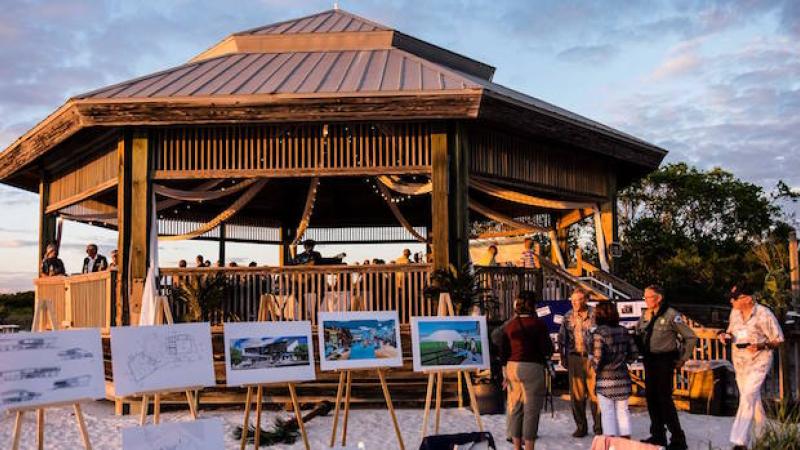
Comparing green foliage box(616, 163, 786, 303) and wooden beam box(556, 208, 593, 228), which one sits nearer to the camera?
wooden beam box(556, 208, 593, 228)

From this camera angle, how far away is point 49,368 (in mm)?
6664

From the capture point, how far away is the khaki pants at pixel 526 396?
761 cm

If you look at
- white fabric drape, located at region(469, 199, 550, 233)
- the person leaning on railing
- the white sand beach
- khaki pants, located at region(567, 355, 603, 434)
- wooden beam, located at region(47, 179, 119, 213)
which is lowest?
the white sand beach

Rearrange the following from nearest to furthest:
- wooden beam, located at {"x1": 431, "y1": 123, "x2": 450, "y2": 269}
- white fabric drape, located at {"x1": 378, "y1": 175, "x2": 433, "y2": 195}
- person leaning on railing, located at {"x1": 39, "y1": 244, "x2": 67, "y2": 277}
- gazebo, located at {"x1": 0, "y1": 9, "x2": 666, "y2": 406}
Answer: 1. gazebo, located at {"x1": 0, "y1": 9, "x2": 666, "y2": 406}
2. wooden beam, located at {"x1": 431, "y1": 123, "x2": 450, "y2": 269}
3. white fabric drape, located at {"x1": 378, "y1": 175, "x2": 433, "y2": 195}
4. person leaning on railing, located at {"x1": 39, "y1": 244, "x2": 67, "y2": 277}

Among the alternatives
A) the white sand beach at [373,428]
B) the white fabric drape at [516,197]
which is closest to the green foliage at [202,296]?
the white sand beach at [373,428]

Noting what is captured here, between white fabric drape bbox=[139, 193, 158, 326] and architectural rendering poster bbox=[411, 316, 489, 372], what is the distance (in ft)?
12.4

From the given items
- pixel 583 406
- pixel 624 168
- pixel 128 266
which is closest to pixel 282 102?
pixel 128 266

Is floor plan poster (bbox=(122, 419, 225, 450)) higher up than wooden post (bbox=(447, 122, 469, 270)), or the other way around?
wooden post (bbox=(447, 122, 469, 270))

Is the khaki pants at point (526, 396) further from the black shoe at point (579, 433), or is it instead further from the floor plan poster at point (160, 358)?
the floor plan poster at point (160, 358)

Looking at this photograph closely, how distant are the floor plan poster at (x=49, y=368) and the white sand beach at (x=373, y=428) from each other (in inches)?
88.6

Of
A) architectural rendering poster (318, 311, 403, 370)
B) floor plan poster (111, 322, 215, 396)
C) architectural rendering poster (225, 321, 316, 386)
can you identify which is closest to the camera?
floor plan poster (111, 322, 215, 396)

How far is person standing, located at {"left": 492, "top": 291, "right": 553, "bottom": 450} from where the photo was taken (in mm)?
7625

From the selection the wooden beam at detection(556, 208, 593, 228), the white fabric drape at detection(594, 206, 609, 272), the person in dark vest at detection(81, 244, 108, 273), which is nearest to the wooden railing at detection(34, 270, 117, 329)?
the person in dark vest at detection(81, 244, 108, 273)

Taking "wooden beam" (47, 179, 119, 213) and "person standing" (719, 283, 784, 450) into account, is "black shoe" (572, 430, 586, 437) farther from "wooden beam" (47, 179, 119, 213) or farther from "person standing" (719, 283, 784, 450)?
"wooden beam" (47, 179, 119, 213)
